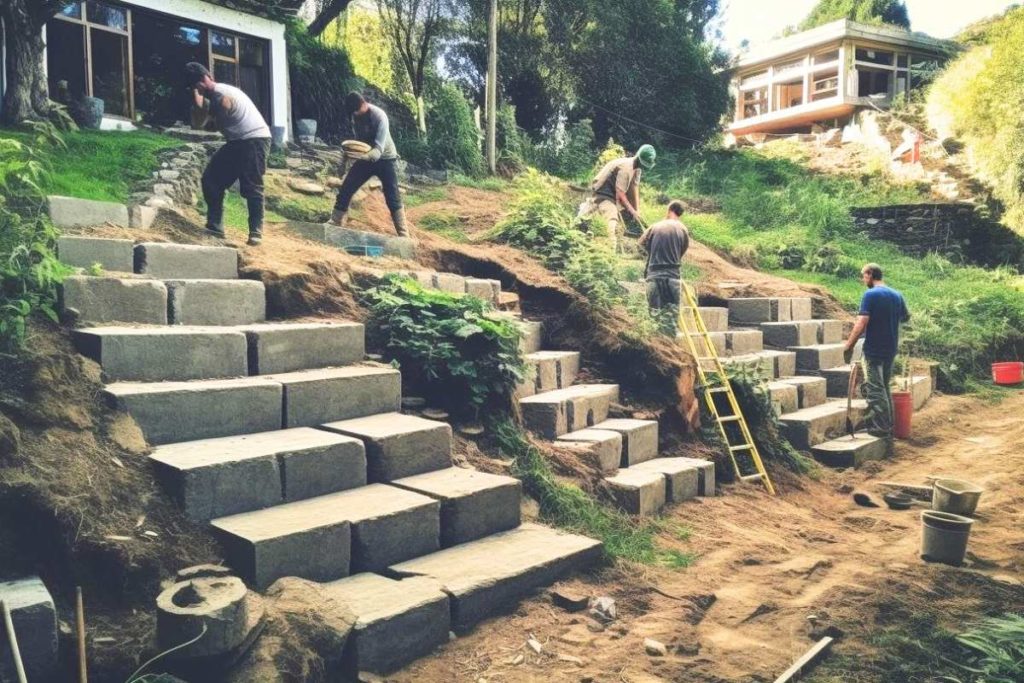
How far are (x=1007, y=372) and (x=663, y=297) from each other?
21.3 ft

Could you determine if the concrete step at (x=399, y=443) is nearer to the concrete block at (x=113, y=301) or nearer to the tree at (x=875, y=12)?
the concrete block at (x=113, y=301)

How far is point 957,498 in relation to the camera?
5977 millimetres

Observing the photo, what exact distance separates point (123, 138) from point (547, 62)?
1190cm

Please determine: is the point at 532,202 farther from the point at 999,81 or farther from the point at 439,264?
the point at 999,81

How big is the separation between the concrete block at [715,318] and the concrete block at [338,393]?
17.7ft

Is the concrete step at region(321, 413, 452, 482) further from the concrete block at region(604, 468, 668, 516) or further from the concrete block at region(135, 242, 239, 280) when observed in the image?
the concrete block at region(135, 242, 239, 280)

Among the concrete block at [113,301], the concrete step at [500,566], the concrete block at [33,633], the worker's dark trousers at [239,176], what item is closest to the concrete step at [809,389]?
the concrete step at [500,566]

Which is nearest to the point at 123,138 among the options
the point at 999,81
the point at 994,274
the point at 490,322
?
the point at 490,322

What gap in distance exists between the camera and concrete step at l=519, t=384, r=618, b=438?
616 centimetres

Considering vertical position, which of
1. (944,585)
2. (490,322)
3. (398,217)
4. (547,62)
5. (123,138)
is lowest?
(944,585)

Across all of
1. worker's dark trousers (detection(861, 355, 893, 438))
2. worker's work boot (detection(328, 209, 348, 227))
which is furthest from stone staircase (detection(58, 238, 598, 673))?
worker's dark trousers (detection(861, 355, 893, 438))

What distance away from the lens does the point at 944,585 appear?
470cm

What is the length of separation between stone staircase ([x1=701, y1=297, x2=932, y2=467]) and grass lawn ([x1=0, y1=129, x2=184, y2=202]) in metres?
6.64

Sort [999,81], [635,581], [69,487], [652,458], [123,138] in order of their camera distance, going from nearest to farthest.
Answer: [69,487]
[635,581]
[652,458]
[123,138]
[999,81]
